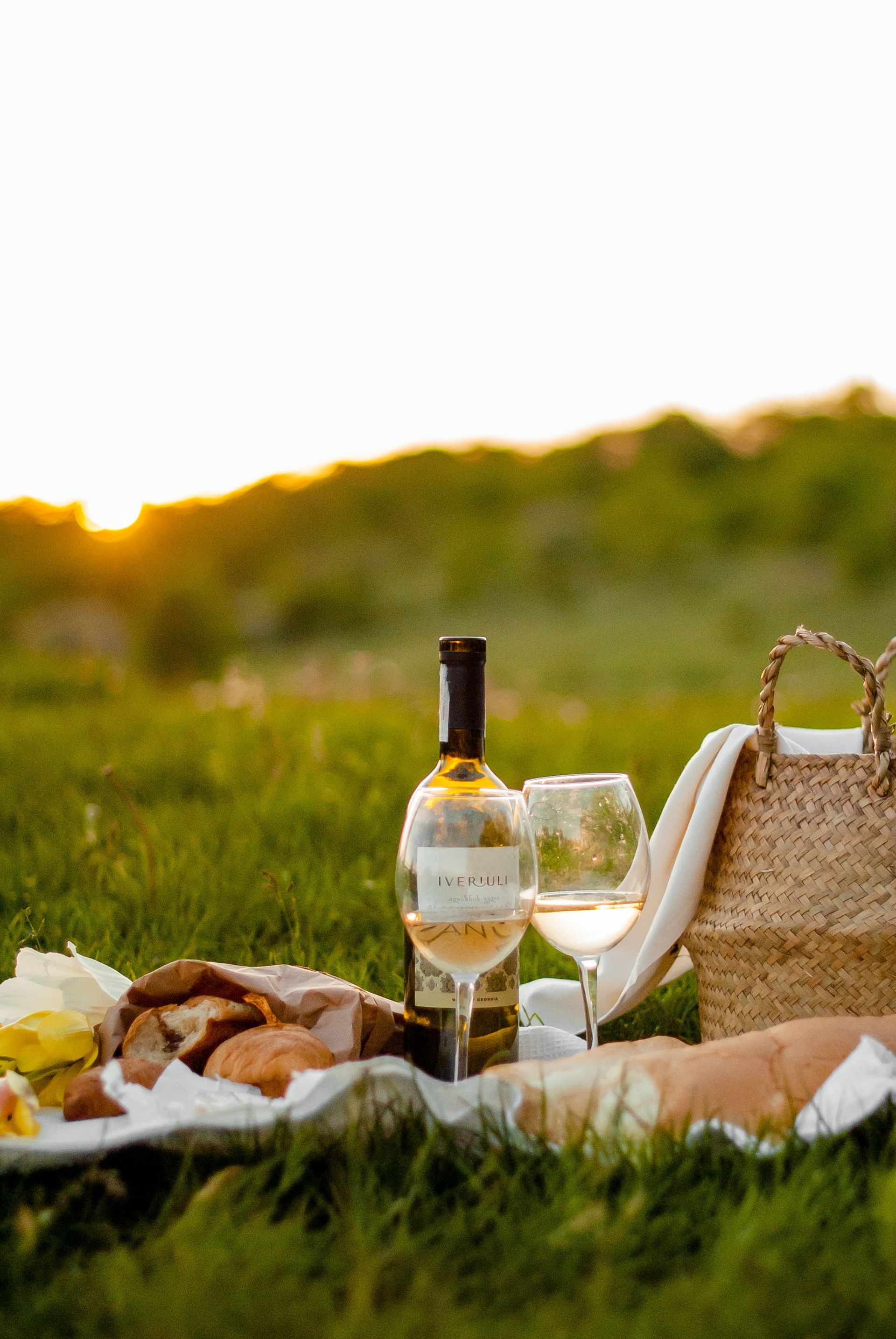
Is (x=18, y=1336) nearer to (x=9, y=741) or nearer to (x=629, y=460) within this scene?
(x=9, y=741)

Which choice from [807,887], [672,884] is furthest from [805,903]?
[672,884]

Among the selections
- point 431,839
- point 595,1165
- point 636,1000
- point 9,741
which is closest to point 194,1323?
point 595,1165

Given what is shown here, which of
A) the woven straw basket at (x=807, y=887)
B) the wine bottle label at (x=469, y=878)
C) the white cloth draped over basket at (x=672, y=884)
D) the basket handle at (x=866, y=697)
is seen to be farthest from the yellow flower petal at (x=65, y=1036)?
the basket handle at (x=866, y=697)

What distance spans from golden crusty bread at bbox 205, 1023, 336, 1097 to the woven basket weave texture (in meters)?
0.76

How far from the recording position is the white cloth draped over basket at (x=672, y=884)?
7.02ft

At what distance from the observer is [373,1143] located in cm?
156

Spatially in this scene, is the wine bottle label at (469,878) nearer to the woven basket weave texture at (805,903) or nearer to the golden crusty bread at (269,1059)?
the golden crusty bread at (269,1059)

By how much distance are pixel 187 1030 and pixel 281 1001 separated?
0.16m

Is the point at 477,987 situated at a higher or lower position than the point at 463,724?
lower

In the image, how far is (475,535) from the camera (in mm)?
52406

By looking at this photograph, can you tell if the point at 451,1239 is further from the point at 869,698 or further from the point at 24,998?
the point at 869,698

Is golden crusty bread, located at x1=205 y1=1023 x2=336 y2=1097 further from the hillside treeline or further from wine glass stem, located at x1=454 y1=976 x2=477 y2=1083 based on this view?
the hillside treeline

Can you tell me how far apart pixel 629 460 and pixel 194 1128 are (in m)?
52.6

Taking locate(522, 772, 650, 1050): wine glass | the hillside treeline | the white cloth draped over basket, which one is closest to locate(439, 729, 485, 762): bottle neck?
locate(522, 772, 650, 1050): wine glass
